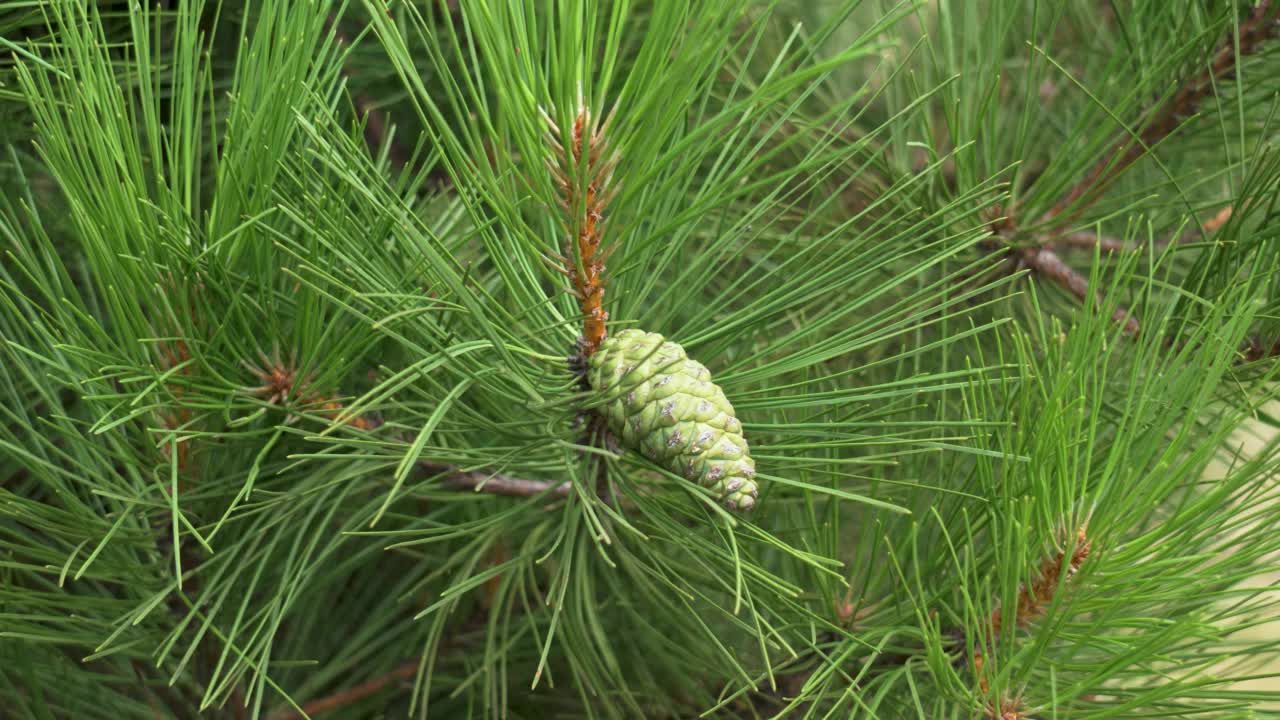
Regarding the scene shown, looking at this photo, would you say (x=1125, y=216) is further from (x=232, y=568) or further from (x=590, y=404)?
(x=232, y=568)

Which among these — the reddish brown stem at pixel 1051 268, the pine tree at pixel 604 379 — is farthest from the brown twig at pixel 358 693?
the reddish brown stem at pixel 1051 268

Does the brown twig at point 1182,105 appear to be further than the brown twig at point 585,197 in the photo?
Yes

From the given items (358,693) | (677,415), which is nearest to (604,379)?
(677,415)

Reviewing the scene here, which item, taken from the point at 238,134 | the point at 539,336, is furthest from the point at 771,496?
the point at 238,134

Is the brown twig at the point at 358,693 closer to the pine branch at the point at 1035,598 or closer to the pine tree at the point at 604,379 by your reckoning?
the pine tree at the point at 604,379

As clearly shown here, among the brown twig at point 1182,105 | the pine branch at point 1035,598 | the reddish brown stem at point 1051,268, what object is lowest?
the pine branch at point 1035,598

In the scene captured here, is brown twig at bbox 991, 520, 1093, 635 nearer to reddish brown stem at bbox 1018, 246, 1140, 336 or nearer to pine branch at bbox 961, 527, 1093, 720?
pine branch at bbox 961, 527, 1093, 720

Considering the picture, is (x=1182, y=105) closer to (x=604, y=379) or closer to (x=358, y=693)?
(x=604, y=379)
